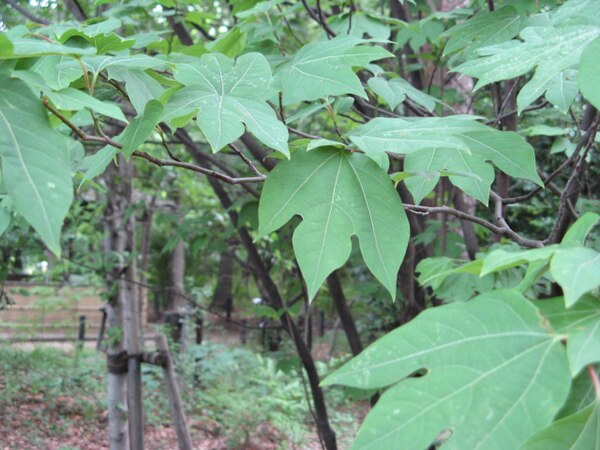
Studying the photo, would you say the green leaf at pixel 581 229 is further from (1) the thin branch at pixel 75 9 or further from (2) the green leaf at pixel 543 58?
(1) the thin branch at pixel 75 9

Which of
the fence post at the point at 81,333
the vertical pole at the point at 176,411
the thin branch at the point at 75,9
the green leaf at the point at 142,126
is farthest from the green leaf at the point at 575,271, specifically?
the fence post at the point at 81,333

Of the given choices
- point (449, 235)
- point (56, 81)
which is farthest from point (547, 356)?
point (449, 235)

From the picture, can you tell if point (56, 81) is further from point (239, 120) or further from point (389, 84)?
point (389, 84)

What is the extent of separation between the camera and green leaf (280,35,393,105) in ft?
3.61

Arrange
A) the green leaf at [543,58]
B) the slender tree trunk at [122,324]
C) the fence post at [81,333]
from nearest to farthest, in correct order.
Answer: the green leaf at [543,58] → the slender tree trunk at [122,324] → the fence post at [81,333]

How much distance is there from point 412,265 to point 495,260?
7.45ft

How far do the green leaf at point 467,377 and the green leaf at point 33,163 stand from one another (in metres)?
0.34

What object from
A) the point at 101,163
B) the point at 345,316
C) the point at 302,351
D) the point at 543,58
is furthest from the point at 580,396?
the point at 302,351

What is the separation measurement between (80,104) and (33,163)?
0.49 ft

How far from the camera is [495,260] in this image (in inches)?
24.2

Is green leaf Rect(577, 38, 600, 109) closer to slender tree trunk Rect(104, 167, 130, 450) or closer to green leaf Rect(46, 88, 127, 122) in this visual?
green leaf Rect(46, 88, 127, 122)

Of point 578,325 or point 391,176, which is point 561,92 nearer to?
point 391,176

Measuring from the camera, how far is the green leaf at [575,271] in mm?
537

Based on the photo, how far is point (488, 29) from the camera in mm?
1677
